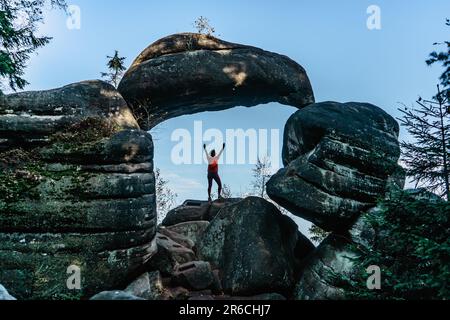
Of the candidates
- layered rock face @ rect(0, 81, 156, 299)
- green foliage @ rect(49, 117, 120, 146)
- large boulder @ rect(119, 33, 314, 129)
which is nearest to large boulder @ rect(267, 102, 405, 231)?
large boulder @ rect(119, 33, 314, 129)

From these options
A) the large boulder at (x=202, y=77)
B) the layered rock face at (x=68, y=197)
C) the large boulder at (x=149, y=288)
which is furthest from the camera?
the large boulder at (x=202, y=77)

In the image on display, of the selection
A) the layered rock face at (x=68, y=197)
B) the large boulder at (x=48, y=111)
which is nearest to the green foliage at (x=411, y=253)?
the layered rock face at (x=68, y=197)

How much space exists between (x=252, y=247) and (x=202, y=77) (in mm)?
7248

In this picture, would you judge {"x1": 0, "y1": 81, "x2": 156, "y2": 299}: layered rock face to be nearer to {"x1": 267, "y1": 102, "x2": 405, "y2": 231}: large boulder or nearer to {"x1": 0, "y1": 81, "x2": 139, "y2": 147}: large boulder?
{"x1": 0, "y1": 81, "x2": 139, "y2": 147}: large boulder

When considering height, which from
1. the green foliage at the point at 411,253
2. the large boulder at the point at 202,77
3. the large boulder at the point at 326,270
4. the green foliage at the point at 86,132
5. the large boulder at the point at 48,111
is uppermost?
the large boulder at the point at 202,77

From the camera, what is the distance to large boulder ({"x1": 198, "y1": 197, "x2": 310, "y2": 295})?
36.0ft

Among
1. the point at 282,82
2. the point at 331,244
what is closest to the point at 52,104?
the point at 282,82

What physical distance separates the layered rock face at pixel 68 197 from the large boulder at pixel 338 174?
516 centimetres

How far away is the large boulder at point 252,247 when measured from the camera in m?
11.0

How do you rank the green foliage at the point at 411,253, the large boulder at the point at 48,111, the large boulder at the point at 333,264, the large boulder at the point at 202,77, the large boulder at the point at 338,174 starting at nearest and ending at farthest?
the green foliage at the point at 411,253
the large boulder at the point at 48,111
the large boulder at the point at 333,264
the large boulder at the point at 338,174
the large boulder at the point at 202,77

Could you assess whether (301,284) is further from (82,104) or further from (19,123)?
(19,123)

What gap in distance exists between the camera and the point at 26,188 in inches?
361

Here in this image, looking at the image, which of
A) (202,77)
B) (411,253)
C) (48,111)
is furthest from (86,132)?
(411,253)

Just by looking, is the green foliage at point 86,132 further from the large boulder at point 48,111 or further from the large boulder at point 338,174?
the large boulder at point 338,174
